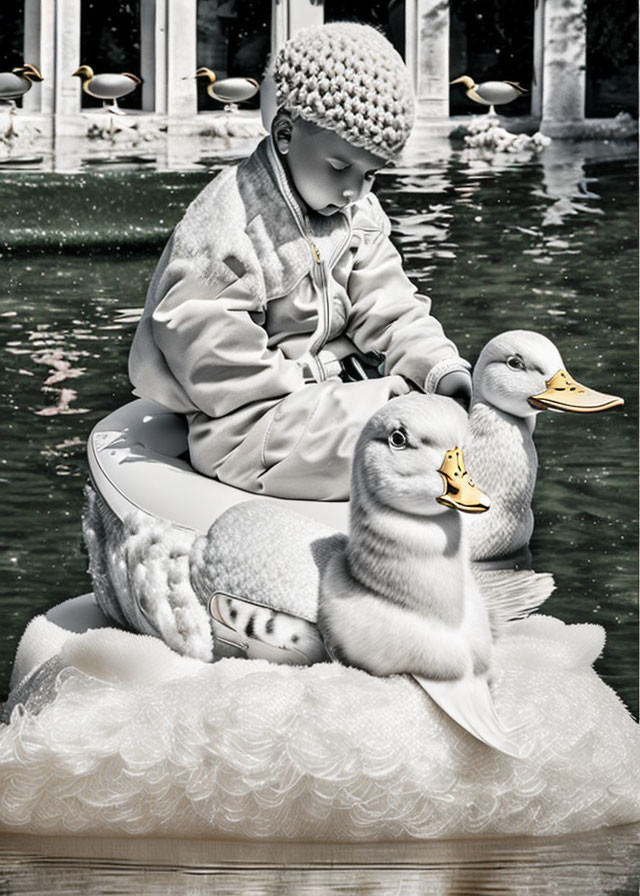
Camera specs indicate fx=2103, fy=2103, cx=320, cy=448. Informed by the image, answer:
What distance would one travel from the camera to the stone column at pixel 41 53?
9930 mm

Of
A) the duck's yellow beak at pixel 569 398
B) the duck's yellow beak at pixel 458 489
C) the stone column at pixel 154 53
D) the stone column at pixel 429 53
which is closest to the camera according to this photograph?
the duck's yellow beak at pixel 458 489

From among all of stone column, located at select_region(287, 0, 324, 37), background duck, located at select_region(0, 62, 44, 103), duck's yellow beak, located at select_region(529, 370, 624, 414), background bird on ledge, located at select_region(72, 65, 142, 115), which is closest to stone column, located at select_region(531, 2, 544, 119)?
stone column, located at select_region(287, 0, 324, 37)

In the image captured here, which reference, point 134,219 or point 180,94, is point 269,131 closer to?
point 134,219

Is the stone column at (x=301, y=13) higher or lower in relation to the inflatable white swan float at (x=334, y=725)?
higher

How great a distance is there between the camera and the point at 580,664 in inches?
117

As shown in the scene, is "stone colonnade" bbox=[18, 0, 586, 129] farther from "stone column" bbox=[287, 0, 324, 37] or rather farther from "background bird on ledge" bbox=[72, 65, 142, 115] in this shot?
"background bird on ledge" bbox=[72, 65, 142, 115]

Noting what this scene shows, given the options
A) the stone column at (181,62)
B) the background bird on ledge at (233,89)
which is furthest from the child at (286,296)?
the stone column at (181,62)

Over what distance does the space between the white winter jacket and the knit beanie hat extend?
128 millimetres

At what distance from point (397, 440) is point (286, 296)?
0.47m

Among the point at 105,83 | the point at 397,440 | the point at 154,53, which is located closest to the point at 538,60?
the point at 154,53

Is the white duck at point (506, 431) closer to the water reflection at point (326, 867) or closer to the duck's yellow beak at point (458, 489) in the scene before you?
the duck's yellow beak at point (458, 489)

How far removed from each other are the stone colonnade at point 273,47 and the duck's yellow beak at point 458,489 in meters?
7.53

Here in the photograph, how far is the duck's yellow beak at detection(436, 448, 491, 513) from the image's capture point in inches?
103

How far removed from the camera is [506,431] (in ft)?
12.1
